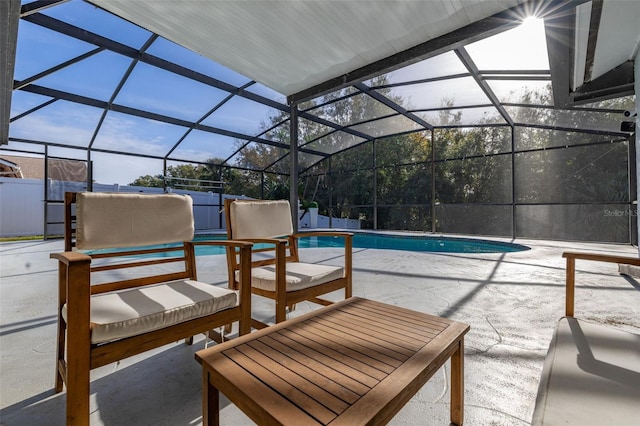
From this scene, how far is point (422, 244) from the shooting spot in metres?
7.67

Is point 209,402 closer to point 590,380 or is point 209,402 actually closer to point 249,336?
point 249,336

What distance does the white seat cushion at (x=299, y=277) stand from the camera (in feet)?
→ 5.72

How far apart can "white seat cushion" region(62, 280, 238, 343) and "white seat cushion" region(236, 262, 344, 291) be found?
0.32 meters

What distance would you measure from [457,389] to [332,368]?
0.58 metres

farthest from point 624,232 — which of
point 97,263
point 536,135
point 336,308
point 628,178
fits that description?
point 97,263

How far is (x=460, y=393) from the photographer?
44.6 inches

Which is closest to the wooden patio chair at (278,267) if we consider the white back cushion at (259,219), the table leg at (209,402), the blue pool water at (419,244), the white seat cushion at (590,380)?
the white back cushion at (259,219)

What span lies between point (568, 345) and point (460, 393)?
1.39 feet

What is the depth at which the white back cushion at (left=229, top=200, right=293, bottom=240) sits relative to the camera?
2.02 metres

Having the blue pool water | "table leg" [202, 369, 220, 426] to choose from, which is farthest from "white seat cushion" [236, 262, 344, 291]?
the blue pool water

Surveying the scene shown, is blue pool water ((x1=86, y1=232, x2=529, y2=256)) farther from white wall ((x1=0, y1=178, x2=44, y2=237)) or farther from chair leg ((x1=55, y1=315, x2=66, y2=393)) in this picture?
→ chair leg ((x1=55, y1=315, x2=66, y2=393))

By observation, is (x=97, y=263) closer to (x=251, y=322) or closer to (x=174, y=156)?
(x=251, y=322)

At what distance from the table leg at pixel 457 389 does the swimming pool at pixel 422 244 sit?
538 cm

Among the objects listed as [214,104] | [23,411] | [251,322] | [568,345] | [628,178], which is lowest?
[23,411]
